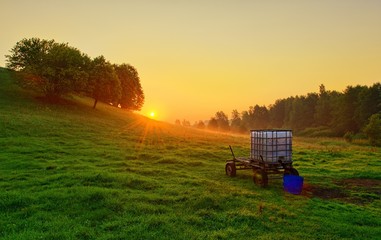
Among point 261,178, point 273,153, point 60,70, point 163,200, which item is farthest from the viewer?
point 60,70

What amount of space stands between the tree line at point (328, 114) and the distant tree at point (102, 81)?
53.5 m

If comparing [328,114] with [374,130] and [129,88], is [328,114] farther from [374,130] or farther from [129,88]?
[129,88]

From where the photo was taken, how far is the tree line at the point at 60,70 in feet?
175

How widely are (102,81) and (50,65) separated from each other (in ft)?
34.5

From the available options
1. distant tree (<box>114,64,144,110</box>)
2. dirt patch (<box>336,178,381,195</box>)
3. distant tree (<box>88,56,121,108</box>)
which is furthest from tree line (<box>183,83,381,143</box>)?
distant tree (<box>114,64,144,110</box>)

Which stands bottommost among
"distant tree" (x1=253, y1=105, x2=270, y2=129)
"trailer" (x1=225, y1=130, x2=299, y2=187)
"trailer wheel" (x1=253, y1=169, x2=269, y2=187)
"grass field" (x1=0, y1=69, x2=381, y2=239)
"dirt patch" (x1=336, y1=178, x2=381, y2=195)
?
"grass field" (x1=0, y1=69, x2=381, y2=239)

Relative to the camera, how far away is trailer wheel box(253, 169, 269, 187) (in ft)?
60.0

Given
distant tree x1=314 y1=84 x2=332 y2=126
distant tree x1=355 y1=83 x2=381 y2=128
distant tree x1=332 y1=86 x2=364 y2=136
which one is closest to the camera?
distant tree x1=355 y1=83 x2=381 y2=128

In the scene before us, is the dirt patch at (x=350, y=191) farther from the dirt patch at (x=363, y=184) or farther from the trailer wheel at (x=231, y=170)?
the trailer wheel at (x=231, y=170)

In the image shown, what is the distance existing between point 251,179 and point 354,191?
6.58 m

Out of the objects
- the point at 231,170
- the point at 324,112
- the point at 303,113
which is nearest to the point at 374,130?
the point at 231,170

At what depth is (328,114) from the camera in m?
132

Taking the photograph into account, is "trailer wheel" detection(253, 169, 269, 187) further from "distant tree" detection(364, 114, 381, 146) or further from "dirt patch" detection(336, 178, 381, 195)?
"distant tree" detection(364, 114, 381, 146)

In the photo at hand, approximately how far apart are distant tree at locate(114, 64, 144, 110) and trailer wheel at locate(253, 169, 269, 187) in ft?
229
